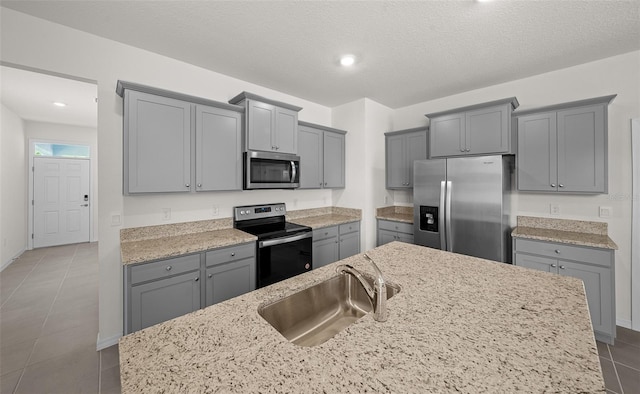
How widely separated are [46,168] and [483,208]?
26.9 feet

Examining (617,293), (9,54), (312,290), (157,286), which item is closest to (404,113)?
(617,293)

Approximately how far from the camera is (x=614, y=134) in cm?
262

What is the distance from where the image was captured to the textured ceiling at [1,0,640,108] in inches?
74.7

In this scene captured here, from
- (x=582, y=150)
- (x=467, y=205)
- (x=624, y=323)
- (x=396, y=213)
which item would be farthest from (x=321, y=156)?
(x=624, y=323)

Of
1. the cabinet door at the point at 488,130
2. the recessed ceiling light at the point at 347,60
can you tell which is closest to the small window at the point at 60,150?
the recessed ceiling light at the point at 347,60

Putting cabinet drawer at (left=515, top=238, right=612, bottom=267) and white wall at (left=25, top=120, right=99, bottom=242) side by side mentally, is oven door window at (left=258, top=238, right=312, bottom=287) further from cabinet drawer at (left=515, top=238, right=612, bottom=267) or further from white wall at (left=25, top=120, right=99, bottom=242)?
white wall at (left=25, top=120, right=99, bottom=242)

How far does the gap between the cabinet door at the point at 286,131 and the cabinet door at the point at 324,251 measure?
128 cm

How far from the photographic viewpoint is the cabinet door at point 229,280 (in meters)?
2.30

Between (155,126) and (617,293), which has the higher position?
(155,126)

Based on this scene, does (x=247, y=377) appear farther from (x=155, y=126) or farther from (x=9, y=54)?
(x=9, y=54)

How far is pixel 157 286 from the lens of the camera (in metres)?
2.04

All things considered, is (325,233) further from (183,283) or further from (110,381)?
(110,381)

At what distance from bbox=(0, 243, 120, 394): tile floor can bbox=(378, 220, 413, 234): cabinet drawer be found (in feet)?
11.0

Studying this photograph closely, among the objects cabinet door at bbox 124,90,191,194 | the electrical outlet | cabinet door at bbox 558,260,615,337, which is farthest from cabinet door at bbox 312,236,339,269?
the electrical outlet
